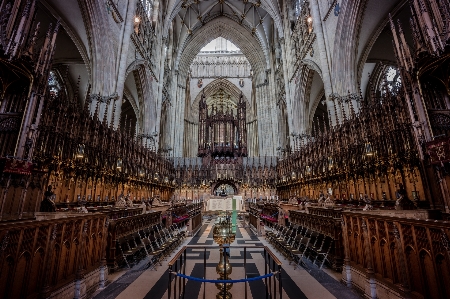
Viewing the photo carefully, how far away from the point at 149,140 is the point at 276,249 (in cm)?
1578

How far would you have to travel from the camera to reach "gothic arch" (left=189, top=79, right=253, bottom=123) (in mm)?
37750

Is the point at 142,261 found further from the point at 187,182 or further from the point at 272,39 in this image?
the point at 272,39

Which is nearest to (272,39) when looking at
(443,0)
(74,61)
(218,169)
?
(218,169)

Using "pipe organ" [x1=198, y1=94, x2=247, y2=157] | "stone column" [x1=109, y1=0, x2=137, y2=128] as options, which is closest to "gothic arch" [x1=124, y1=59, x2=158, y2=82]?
"stone column" [x1=109, y1=0, x2=137, y2=128]

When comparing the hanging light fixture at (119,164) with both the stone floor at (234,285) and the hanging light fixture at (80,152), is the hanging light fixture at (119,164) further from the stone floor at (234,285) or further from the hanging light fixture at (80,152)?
the stone floor at (234,285)

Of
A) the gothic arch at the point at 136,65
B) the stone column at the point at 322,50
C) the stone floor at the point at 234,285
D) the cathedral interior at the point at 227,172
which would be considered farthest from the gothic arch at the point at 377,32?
the gothic arch at the point at 136,65

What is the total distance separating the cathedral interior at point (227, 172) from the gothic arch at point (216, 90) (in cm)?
1380

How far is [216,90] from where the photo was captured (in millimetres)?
39688

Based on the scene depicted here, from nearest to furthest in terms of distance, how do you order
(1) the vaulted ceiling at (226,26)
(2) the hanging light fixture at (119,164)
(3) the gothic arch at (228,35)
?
(2) the hanging light fixture at (119,164)
(1) the vaulted ceiling at (226,26)
(3) the gothic arch at (228,35)

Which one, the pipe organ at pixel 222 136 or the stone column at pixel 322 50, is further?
the pipe organ at pixel 222 136

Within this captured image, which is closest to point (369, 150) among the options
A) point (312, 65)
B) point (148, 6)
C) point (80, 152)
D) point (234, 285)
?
point (234, 285)

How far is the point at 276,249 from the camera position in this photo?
6410 millimetres

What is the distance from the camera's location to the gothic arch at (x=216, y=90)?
37750 mm

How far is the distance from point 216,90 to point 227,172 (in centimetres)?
2245
